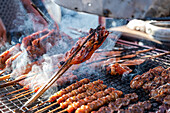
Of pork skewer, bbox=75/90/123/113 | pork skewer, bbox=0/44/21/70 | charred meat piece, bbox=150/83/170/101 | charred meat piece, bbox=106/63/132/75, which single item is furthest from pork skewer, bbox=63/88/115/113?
pork skewer, bbox=0/44/21/70

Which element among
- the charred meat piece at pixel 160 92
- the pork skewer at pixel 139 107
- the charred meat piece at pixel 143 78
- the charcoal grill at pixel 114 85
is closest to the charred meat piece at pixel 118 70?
the charcoal grill at pixel 114 85

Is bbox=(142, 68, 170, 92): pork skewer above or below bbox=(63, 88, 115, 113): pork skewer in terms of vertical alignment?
above

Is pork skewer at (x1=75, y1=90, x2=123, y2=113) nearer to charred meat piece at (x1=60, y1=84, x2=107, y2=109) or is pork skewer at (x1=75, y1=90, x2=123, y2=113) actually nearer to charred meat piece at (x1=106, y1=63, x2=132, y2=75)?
charred meat piece at (x1=60, y1=84, x2=107, y2=109)

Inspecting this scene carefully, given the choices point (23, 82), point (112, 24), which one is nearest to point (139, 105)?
point (23, 82)

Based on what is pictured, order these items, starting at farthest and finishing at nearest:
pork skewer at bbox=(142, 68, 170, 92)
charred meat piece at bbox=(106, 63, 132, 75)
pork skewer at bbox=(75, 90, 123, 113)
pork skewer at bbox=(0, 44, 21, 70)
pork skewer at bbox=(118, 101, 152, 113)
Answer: pork skewer at bbox=(0, 44, 21, 70), charred meat piece at bbox=(106, 63, 132, 75), pork skewer at bbox=(142, 68, 170, 92), pork skewer at bbox=(75, 90, 123, 113), pork skewer at bbox=(118, 101, 152, 113)

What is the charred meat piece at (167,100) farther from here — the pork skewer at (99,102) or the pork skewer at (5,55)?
the pork skewer at (5,55)

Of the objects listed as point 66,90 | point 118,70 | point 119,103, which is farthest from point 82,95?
point 118,70

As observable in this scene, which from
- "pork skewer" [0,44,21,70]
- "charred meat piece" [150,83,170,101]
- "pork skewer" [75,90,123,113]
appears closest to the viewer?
"pork skewer" [75,90,123,113]

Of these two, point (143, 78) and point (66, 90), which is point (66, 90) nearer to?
point (66, 90)

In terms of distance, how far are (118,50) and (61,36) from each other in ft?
6.63

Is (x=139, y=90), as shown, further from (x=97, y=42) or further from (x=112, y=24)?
(x=112, y=24)

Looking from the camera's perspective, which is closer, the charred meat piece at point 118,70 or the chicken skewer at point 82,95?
the chicken skewer at point 82,95

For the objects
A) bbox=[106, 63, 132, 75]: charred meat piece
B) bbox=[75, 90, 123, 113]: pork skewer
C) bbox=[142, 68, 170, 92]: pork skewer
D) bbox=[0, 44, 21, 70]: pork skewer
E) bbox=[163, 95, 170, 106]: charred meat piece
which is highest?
bbox=[0, 44, 21, 70]: pork skewer

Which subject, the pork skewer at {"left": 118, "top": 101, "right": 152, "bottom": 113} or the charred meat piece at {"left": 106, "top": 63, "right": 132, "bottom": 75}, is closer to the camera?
the pork skewer at {"left": 118, "top": 101, "right": 152, "bottom": 113}
